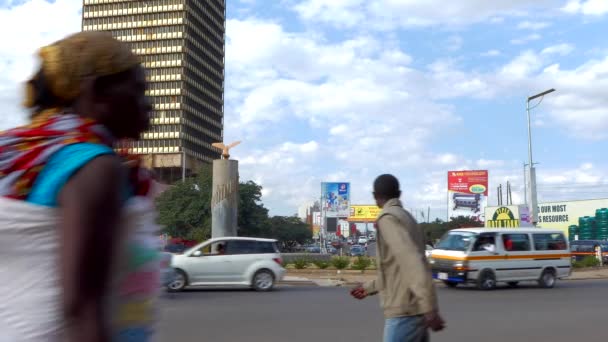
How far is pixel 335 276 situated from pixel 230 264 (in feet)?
23.9

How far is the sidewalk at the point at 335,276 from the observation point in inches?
843

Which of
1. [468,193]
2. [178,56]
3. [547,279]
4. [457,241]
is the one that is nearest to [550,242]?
[547,279]

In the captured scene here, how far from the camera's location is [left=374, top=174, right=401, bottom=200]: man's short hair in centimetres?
364

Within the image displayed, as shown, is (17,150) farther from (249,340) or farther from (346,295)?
(346,295)

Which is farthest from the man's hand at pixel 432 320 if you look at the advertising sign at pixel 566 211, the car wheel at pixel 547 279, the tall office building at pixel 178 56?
the tall office building at pixel 178 56

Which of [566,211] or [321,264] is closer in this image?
[321,264]

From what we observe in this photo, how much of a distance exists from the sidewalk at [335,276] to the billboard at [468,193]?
75.2 feet

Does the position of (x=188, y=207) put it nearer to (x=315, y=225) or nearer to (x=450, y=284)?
(x=450, y=284)

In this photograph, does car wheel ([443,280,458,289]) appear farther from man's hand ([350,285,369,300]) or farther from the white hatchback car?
man's hand ([350,285,369,300])

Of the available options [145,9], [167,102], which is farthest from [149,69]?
[145,9]

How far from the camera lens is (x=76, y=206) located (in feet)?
3.87

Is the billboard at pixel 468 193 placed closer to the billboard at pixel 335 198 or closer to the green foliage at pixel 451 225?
the green foliage at pixel 451 225

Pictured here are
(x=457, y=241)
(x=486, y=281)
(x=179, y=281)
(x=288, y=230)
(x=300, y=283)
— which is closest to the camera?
(x=179, y=281)

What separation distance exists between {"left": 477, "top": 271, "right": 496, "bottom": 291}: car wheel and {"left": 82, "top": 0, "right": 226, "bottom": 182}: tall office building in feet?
272
